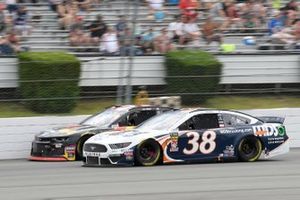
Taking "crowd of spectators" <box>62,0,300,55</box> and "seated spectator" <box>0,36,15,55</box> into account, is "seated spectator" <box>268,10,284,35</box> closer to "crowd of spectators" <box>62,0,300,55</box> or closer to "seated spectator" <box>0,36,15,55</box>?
"crowd of spectators" <box>62,0,300,55</box>

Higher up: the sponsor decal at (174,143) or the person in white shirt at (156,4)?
the person in white shirt at (156,4)

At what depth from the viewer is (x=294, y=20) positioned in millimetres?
25469

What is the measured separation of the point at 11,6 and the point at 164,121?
27.5 ft

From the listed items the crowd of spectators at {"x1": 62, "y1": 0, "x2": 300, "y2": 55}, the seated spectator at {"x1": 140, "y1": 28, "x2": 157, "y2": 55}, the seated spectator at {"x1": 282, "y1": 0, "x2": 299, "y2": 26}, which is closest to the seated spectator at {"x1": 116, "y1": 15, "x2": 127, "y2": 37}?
the crowd of spectators at {"x1": 62, "y1": 0, "x2": 300, "y2": 55}

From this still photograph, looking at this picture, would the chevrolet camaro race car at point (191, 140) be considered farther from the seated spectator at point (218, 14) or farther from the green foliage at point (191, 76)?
the seated spectator at point (218, 14)

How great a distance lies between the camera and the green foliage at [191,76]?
22312mm

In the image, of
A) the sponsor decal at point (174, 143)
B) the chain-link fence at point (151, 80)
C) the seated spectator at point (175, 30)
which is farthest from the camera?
the seated spectator at point (175, 30)

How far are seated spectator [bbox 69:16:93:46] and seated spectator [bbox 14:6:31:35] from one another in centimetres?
120

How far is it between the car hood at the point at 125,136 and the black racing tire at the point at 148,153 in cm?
13

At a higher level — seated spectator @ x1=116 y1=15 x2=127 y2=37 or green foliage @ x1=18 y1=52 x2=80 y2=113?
seated spectator @ x1=116 y1=15 x2=127 y2=37

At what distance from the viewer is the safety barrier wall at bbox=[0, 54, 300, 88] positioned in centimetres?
2172

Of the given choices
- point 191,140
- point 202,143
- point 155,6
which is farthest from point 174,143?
point 155,6

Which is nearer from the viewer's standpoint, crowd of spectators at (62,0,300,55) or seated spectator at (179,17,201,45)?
crowd of spectators at (62,0,300,55)

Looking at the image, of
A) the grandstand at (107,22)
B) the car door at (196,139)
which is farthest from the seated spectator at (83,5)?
the car door at (196,139)
